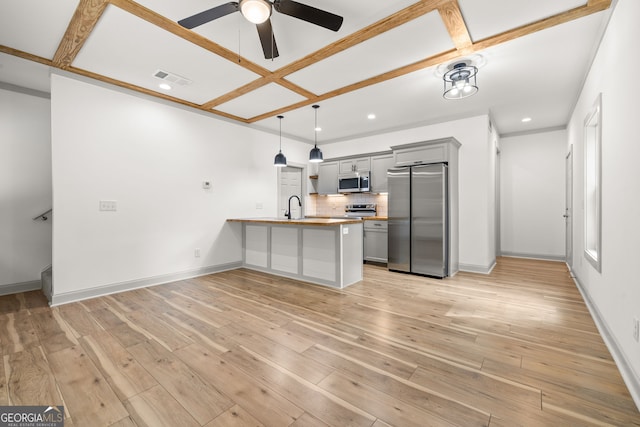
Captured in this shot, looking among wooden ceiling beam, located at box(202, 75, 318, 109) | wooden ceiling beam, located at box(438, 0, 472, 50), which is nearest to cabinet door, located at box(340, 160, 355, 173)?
wooden ceiling beam, located at box(202, 75, 318, 109)

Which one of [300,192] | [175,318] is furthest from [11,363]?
[300,192]

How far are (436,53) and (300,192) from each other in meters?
4.46

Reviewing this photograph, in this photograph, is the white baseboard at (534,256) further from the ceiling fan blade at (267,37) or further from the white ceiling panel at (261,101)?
the ceiling fan blade at (267,37)

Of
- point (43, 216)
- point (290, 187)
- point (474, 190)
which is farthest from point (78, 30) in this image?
point (474, 190)

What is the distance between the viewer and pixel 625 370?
1826 millimetres

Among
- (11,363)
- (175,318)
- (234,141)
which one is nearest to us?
(11,363)

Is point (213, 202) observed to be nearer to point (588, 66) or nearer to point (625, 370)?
point (625, 370)

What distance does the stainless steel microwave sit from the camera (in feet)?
19.8

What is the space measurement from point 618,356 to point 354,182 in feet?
15.5

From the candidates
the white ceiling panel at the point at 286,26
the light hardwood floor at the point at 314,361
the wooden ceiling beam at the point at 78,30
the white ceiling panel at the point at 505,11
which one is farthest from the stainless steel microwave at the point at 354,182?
the wooden ceiling beam at the point at 78,30

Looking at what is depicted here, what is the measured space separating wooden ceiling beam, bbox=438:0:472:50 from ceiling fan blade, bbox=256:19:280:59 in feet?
4.60

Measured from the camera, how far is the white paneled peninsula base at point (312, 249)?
388cm

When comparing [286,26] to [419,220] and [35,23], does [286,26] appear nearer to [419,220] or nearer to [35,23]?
[35,23]

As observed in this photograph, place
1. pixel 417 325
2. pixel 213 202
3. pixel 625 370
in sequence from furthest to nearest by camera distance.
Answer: pixel 213 202, pixel 417 325, pixel 625 370
